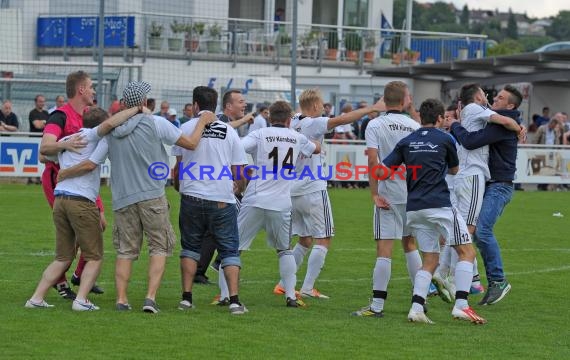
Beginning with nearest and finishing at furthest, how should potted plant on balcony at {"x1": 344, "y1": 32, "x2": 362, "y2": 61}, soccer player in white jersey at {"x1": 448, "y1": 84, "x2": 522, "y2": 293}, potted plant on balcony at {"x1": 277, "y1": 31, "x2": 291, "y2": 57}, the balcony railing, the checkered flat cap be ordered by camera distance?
the checkered flat cap
soccer player in white jersey at {"x1": 448, "y1": 84, "x2": 522, "y2": 293}
the balcony railing
potted plant on balcony at {"x1": 277, "y1": 31, "x2": 291, "y2": 57}
potted plant on balcony at {"x1": 344, "y1": 32, "x2": 362, "y2": 61}

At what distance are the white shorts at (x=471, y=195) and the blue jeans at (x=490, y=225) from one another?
0.08 meters

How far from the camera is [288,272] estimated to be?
10617 mm

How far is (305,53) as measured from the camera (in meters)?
37.2

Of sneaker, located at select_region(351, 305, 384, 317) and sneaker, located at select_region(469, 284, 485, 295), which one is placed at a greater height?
sneaker, located at select_region(351, 305, 384, 317)

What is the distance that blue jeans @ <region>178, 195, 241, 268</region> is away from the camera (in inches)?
396

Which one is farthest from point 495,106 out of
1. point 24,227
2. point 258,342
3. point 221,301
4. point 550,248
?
point 24,227

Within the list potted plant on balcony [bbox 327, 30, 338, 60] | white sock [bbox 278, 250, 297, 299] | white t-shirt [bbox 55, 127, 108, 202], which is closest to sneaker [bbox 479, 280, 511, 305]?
white sock [bbox 278, 250, 297, 299]

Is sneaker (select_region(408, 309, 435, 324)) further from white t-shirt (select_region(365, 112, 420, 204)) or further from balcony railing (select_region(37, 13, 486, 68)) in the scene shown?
balcony railing (select_region(37, 13, 486, 68))

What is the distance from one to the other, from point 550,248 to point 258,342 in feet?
28.2

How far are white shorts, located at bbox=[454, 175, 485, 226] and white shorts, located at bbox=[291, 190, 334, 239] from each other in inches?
52.0

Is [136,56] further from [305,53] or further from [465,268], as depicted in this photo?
[465,268]

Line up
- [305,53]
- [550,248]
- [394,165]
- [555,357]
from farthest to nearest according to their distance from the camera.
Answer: [305,53], [550,248], [394,165], [555,357]

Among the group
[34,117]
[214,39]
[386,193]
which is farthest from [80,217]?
[214,39]

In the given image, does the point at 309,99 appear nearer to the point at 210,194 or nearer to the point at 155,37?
the point at 210,194
